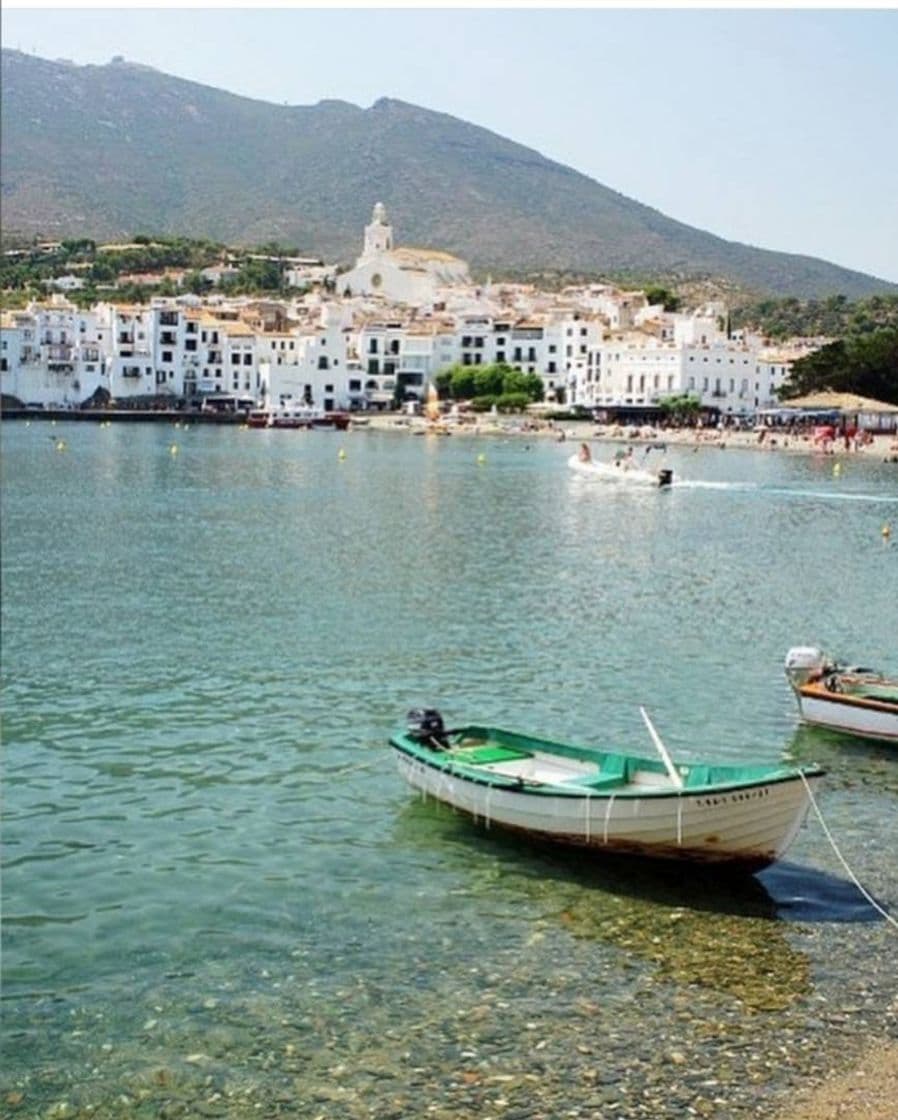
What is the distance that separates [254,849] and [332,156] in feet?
356

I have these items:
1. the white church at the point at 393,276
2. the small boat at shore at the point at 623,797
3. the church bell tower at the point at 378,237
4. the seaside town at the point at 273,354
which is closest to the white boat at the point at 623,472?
the small boat at shore at the point at 623,797

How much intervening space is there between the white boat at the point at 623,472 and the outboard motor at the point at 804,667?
24.2 m

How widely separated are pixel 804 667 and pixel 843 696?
18.7 inches

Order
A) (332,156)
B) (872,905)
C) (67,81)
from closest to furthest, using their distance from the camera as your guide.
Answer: (872,905) < (332,156) < (67,81)

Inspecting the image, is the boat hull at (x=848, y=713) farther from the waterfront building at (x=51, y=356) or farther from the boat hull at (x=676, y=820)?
the waterfront building at (x=51, y=356)

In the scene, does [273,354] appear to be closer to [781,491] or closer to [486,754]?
[781,491]

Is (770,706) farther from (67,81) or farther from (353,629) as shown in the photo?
(67,81)

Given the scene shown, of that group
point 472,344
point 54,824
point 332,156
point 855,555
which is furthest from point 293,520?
point 332,156

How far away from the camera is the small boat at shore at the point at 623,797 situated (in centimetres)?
680

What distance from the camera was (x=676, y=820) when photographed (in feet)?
22.6

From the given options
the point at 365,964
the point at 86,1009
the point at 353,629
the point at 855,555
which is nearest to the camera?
the point at 86,1009

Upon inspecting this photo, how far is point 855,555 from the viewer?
66.7 ft

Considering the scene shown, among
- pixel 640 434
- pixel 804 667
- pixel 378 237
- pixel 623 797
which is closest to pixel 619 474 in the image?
pixel 640 434

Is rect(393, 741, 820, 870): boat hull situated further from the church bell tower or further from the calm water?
the church bell tower
